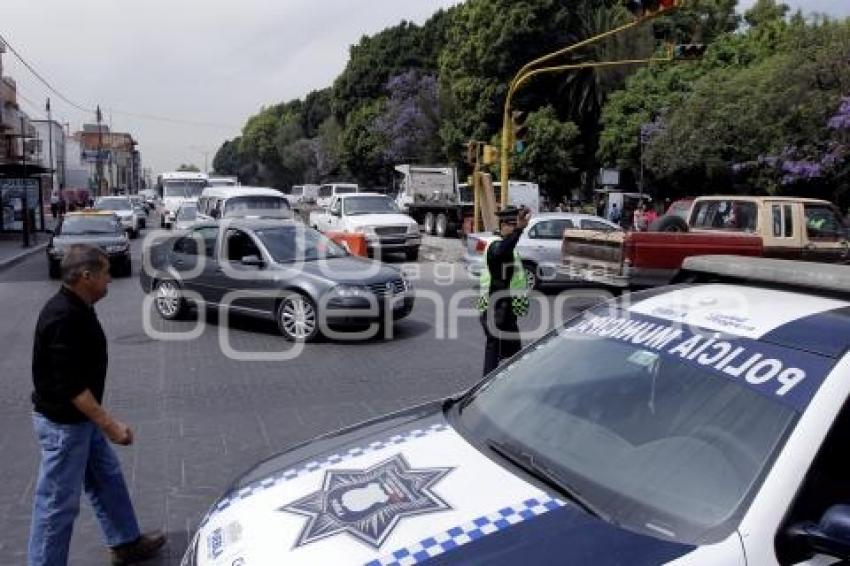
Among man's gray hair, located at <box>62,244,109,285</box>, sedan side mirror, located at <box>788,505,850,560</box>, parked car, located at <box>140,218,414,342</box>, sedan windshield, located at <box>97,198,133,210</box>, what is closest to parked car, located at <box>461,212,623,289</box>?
parked car, located at <box>140,218,414,342</box>

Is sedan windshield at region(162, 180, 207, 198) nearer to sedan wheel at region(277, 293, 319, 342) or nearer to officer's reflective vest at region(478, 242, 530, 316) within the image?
sedan wheel at region(277, 293, 319, 342)

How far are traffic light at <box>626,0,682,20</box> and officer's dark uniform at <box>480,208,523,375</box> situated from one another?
802cm

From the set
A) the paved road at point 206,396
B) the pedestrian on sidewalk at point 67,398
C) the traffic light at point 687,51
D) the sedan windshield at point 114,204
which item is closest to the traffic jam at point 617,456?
the pedestrian on sidewalk at point 67,398

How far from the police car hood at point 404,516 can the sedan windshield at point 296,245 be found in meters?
8.42

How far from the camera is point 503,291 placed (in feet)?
23.3

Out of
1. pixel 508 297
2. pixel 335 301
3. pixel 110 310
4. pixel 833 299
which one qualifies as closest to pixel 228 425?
pixel 508 297

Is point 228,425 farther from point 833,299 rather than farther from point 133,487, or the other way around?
point 833,299

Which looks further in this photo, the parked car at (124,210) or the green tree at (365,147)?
the green tree at (365,147)

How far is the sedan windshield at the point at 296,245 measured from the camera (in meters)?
11.5

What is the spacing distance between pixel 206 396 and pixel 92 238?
11683 millimetres

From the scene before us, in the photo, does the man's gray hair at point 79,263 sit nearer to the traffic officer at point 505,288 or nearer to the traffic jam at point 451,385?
the traffic jam at point 451,385

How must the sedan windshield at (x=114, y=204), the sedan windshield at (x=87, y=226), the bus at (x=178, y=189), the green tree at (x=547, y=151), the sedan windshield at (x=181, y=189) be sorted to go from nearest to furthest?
1. the sedan windshield at (x=87, y=226)
2. the bus at (x=178, y=189)
3. the sedan windshield at (x=114, y=204)
4. the sedan windshield at (x=181, y=189)
5. the green tree at (x=547, y=151)

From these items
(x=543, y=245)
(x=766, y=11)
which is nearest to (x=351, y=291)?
(x=543, y=245)

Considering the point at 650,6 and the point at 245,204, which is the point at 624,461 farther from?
the point at 245,204
